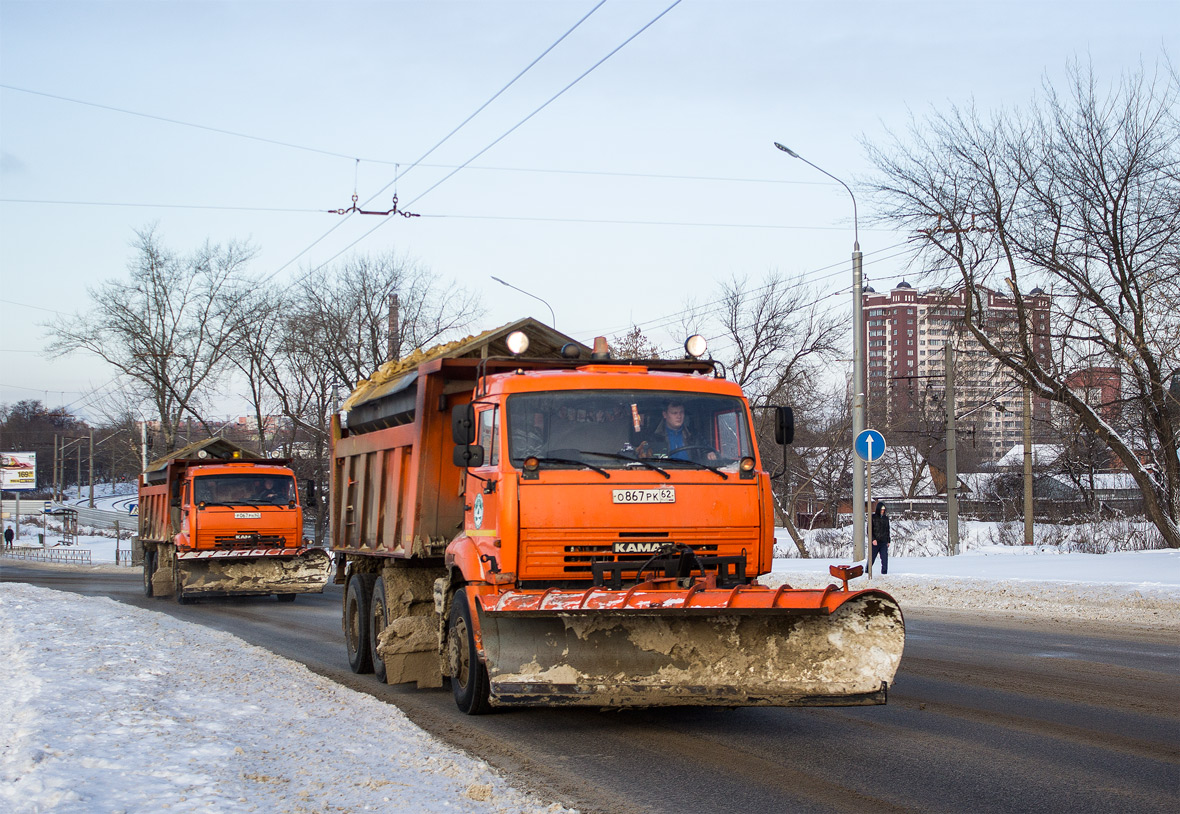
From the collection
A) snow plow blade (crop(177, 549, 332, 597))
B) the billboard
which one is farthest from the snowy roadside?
the billboard

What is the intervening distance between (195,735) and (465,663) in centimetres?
206

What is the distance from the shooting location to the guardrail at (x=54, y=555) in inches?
2194

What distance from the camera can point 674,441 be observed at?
8258mm

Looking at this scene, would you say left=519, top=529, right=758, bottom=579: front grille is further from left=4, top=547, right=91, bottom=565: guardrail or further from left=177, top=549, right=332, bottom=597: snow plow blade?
left=4, top=547, right=91, bottom=565: guardrail

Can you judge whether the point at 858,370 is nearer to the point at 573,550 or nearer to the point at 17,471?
the point at 573,550

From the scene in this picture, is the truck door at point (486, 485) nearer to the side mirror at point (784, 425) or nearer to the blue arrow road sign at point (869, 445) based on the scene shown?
the side mirror at point (784, 425)

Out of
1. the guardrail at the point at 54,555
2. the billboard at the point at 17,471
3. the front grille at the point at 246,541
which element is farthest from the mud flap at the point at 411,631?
the billboard at the point at 17,471

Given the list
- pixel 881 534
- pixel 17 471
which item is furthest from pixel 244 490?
pixel 17 471

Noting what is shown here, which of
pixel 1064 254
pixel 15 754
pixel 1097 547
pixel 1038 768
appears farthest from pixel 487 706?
pixel 1097 547

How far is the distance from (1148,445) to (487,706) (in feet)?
86.1

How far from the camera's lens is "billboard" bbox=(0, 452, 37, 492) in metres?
73.8

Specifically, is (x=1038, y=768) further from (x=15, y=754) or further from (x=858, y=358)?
(x=858, y=358)

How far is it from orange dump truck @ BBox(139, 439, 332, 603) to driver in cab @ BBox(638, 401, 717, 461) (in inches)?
626

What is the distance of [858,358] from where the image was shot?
2364 cm
